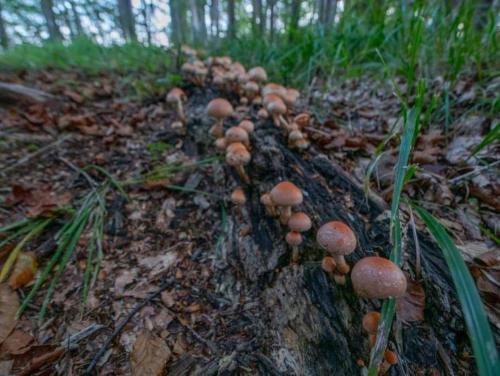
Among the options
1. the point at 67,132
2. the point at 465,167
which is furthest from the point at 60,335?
the point at 465,167

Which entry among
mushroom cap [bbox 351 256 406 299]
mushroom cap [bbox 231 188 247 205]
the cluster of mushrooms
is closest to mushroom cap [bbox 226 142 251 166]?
the cluster of mushrooms

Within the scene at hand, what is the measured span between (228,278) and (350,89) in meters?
A: 3.25

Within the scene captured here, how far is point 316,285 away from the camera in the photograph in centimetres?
165

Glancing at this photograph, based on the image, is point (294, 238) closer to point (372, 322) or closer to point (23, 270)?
point (372, 322)

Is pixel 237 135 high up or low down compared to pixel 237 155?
up

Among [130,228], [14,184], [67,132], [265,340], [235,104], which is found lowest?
[265,340]

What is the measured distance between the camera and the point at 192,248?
7.39ft

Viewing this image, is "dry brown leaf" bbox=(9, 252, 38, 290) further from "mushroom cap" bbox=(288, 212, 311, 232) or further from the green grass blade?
the green grass blade

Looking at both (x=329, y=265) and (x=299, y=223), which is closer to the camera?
(x=329, y=265)

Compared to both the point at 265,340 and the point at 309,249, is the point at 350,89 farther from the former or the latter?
the point at 265,340

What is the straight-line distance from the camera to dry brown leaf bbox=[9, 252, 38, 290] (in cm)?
177

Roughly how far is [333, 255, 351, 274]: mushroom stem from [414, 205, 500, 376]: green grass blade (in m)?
0.51

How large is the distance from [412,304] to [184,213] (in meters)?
1.90

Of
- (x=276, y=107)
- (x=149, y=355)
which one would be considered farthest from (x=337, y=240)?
(x=276, y=107)
